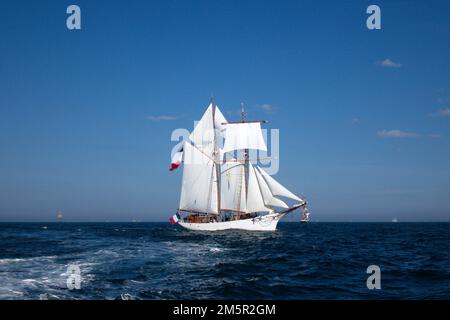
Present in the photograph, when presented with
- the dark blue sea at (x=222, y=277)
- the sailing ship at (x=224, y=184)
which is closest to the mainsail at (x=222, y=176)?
the sailing ship at (x=224, y=184)

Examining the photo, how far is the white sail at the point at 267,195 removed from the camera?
78.3 m

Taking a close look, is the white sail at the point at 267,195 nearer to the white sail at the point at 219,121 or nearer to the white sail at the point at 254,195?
the white sail at the point at 254,195

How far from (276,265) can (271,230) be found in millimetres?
55508

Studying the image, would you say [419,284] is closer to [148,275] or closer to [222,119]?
[148,275]

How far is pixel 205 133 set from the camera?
90438mm

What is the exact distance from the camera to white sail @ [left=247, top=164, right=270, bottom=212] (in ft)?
261

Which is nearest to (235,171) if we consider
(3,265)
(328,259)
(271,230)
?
(271,230)

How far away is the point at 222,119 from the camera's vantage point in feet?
314

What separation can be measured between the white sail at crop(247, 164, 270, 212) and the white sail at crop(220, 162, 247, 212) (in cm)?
269

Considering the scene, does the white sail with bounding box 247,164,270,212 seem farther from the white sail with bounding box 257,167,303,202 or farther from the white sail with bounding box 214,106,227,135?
the white sail with bounding box 214,106,227,135

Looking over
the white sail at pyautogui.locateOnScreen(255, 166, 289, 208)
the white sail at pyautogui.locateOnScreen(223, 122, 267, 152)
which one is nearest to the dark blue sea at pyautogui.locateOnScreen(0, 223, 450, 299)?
the white sail at pyautogui.locateOnScreen(255, 166, 289, 208)

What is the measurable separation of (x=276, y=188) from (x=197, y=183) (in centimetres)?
1800

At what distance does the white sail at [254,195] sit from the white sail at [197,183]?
368 inches

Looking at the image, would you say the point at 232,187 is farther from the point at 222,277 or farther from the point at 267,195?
the point at 222,277
